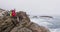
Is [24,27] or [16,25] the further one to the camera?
[16,25]

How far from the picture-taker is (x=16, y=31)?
4.38 meters

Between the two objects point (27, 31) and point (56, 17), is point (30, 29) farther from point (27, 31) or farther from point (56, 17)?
point (56, 17)

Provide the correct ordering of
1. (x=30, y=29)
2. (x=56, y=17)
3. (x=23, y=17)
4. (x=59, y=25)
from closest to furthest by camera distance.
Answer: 1. (x=30, y=29)
2. (x=23, y=17)
3. (x=59, y=25)
4. (x=56, y=17)

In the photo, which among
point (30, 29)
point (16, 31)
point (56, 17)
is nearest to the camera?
point (16, 31)

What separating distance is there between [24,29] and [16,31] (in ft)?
0.78

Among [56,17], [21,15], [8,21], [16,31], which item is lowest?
[16,31]

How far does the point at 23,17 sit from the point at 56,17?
4.10m

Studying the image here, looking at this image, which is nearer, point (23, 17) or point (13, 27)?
point (13, 27)

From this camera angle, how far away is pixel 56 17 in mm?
8883

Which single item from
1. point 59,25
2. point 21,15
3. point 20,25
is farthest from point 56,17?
point 20,25

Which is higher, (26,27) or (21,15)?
(21,15)

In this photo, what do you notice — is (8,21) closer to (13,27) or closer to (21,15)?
(13,27)

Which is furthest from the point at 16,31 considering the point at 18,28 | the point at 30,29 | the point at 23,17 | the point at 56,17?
the point at 56,17

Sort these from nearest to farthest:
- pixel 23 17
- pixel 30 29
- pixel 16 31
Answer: pixel 16 31
pixel 30 29
pixel 23 17
